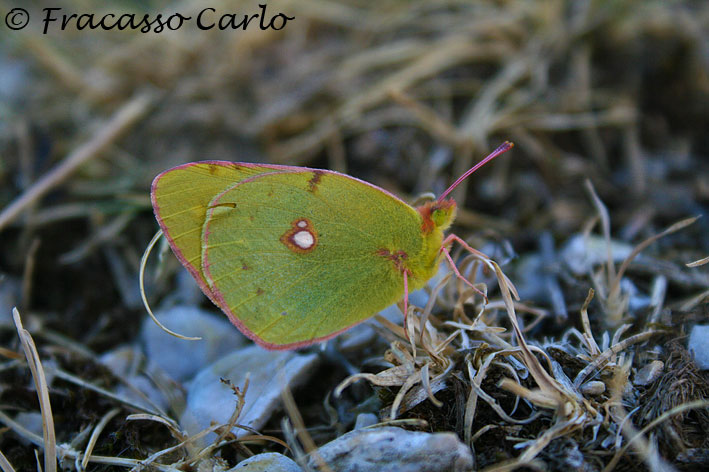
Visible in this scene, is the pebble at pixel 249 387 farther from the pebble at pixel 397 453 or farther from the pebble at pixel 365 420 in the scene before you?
the pebble at pixel 397 453

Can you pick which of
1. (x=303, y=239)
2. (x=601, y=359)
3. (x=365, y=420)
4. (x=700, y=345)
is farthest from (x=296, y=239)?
(x=700, y=345)

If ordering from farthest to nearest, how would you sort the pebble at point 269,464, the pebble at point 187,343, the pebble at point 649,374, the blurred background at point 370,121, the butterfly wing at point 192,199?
the blurred background at point 370,121 < the pebble at point 187,343 < the butterfly wing at point 192,199 < the pebble at point 649,374 < the pebble at point 269,464

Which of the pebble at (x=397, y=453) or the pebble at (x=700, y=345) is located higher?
the pebble at (x=397, y=453)

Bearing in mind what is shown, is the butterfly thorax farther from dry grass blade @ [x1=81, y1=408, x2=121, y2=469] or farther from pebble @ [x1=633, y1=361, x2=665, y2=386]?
dry grass blade @ [x1=81, y1=408, x2=121, y2=469]

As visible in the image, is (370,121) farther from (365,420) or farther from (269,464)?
(269,464)

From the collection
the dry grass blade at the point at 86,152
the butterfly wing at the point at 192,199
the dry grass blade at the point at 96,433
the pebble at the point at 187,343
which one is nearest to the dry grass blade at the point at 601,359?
the butterfly wing at the point at 192,199

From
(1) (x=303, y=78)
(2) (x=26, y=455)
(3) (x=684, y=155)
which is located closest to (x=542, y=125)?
(3) (x=684, y=155)
